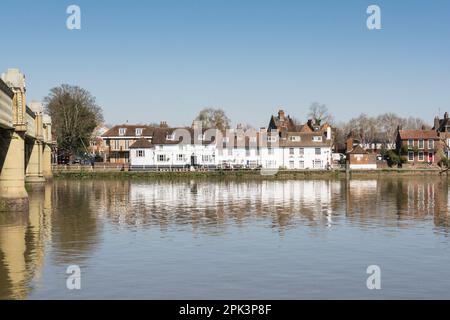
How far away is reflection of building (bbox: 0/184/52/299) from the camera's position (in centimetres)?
2069

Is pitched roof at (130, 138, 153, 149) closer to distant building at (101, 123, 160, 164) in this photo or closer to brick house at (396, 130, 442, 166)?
distant building at (101, 123, 160, 164)

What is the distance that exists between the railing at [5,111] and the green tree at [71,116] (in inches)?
3024

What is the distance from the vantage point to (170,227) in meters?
35.6

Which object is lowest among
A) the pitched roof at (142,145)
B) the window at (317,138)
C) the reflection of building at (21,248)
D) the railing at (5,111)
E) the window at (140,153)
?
the reflection of building at (21,248)

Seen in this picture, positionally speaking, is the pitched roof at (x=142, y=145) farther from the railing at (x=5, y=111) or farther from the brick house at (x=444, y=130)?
the railing at (x=5, y=111)

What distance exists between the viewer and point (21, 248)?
92.3 ft

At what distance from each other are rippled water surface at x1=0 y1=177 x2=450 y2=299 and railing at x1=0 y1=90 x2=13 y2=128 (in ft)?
18.8

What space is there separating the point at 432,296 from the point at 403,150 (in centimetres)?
10857

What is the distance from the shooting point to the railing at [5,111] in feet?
124

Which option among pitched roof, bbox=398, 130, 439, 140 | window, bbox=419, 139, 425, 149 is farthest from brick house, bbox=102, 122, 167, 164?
window, bbox=419, 139, 425, 149

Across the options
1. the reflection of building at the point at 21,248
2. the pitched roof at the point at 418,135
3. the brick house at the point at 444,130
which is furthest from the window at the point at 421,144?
the reflection of building at the point at 21,248

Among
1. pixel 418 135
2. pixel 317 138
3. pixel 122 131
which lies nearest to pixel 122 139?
pixel 122 131

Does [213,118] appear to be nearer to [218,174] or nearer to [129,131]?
[129,131]
